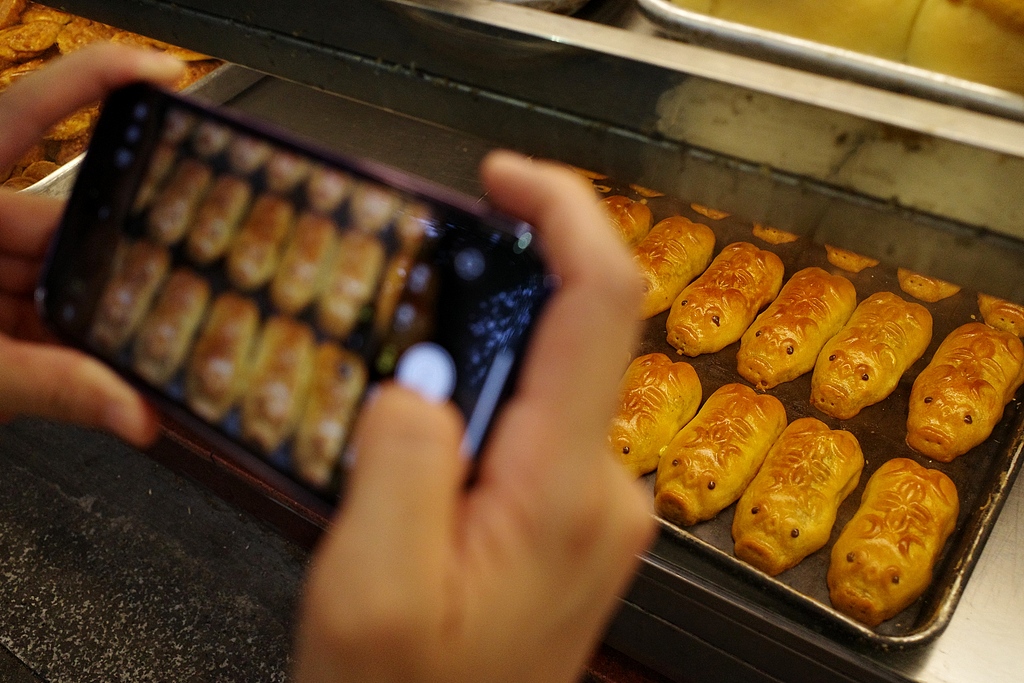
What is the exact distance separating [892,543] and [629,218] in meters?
1.30

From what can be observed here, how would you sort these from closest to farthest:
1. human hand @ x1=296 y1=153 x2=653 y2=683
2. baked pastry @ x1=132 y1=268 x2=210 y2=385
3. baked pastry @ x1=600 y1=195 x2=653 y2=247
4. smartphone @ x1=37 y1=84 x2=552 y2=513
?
human hand @ x1=296 y1=153 x2=653 y2=683 → smartphone @ x1=37 y1=84 x2=552 y2=513 → baked pastry @ x1=132 y1=268 x2=210 y2=385 → baked pastry @ x1=600 y1=195 x2=653 y2=247

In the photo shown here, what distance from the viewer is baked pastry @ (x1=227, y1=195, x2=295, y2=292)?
0.98 meters

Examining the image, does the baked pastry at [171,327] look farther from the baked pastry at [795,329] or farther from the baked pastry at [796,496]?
the baked pastry at [795,329]

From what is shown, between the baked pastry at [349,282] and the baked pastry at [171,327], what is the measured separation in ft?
0.67

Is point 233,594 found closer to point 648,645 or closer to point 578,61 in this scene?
point 648,645

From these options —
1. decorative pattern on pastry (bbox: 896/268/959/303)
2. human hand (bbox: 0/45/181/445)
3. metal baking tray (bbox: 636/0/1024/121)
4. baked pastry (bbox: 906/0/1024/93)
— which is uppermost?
baked pastry (bbox: 906/0/1024/93)

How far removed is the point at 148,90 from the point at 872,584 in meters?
1.81

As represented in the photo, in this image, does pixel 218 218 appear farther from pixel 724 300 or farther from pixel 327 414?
pixel 724 300

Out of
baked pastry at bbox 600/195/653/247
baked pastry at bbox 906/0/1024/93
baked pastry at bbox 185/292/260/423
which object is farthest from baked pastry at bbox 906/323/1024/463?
baked pastry at bbox 185/292/260/423

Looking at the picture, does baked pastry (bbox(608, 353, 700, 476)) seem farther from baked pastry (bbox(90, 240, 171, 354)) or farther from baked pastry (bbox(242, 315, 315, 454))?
baked pastry (bbox(90, 240, 171, 354))

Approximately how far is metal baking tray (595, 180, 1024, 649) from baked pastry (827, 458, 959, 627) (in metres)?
0.04

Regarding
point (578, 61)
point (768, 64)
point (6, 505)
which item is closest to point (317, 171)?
point (578, 61)

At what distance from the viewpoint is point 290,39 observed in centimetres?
136

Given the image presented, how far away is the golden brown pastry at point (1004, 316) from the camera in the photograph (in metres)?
2.10
